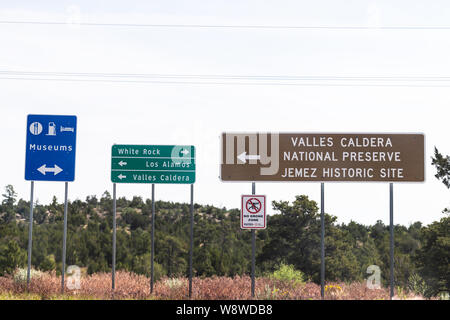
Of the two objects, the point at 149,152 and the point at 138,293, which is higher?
the point at 149,152

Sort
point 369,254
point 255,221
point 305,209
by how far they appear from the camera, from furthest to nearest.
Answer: point 369,254
point 305,209
point 255,221

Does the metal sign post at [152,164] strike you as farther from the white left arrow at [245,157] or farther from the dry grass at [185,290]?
the white left arrow at [245,157]

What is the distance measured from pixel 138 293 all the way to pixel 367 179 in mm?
7405

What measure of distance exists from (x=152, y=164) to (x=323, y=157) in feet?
16.5

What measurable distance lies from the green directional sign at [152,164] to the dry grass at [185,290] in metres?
3.25

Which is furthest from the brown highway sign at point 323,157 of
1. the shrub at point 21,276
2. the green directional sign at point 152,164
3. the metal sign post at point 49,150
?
the shrub at point 21,276

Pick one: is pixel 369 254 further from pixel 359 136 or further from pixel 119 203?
pixel 119 203

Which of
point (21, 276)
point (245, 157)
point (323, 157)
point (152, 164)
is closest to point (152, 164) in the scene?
point (152, 164)

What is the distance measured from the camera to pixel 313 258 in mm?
32125

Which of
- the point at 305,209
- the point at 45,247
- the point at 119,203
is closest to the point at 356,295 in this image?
the point at 305,209

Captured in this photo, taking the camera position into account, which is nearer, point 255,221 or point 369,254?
point 255,221

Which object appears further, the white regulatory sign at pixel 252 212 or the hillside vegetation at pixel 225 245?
the hillside vegetation at pixel 225 245

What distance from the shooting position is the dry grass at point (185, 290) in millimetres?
16422

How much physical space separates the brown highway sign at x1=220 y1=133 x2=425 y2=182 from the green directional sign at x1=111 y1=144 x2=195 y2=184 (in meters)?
1.22
